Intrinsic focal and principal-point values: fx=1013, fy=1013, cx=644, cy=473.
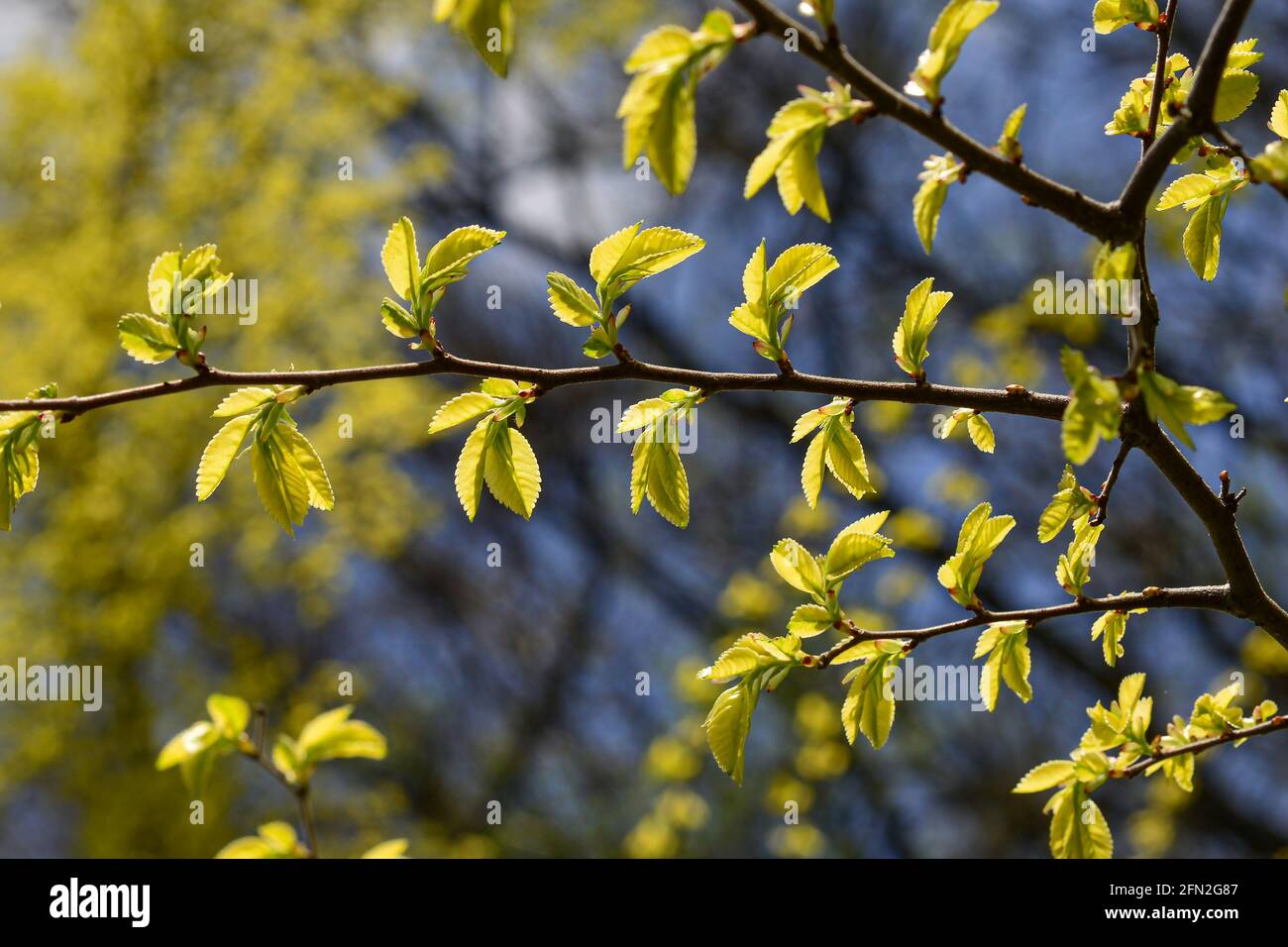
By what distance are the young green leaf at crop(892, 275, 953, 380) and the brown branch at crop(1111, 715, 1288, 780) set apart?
0.38 m

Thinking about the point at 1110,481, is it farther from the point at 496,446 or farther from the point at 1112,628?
the point at 496,446

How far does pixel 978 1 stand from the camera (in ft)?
2.10

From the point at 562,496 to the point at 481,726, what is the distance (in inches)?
58.2

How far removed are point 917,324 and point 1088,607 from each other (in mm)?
265

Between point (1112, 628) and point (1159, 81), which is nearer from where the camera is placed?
point (1159, 81)

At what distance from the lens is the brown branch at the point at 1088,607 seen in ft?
2.62

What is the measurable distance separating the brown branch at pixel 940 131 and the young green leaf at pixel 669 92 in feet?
0.10

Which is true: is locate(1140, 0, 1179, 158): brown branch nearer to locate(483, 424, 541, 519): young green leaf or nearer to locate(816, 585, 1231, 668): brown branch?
locate(816, 585, 1231, 668): brown branch

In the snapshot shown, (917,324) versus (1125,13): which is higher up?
(1125,13)

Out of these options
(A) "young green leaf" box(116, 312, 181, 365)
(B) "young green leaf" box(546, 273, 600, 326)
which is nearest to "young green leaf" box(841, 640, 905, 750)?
(B) "young green leaf" box(546, 273, 600, 326)

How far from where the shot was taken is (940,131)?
1.97 ft

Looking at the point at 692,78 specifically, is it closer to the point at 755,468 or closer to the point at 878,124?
the point at 878,124

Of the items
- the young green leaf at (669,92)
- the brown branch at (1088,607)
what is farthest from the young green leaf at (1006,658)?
the young green leaf at (669,92)

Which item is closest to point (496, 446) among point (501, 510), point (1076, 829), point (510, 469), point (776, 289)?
point (510, 469)
